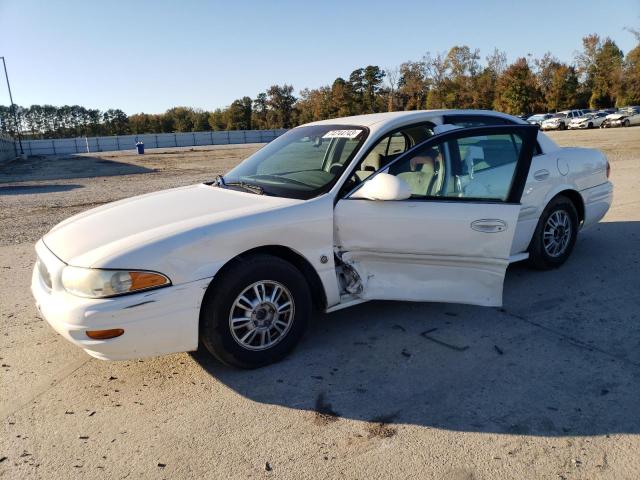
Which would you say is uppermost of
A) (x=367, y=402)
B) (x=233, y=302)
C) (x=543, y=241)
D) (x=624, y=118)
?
(x=624, y=118)

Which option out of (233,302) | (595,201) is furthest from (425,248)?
(595,201)

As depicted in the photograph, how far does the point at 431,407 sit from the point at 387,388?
1.00 ft

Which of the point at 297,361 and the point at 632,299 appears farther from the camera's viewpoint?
the point at 632,299

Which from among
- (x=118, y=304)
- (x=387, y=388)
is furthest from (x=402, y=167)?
(x=118, y=304)

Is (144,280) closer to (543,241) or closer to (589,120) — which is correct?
(543,241)

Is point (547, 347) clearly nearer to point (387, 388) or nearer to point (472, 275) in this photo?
point (472, 275)

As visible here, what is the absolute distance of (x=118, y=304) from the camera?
275 cm

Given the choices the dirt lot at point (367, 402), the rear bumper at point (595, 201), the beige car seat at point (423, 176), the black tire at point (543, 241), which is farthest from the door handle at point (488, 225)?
the rear bumper at point (595, 201)

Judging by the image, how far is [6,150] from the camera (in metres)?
36.3

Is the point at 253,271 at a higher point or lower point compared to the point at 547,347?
higher

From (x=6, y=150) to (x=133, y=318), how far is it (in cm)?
4058

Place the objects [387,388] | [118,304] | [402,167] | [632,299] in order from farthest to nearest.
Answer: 1. [632,299]
2. [402,167]
3. [387,388]
4. [118,304]

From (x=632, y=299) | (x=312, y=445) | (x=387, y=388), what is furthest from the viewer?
(x=632, y=299)

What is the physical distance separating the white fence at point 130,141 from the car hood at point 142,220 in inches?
2210
